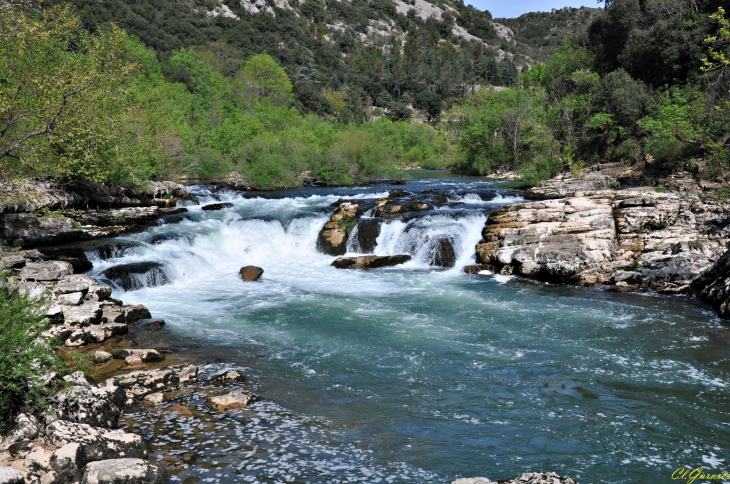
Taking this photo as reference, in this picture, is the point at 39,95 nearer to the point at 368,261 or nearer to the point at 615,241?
the point at 368,261

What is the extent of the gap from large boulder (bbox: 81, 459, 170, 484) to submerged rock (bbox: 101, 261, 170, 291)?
10.2 m

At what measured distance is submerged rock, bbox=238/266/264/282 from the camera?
16203 mm

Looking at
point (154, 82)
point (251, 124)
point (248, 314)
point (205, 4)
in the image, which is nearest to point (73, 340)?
point (248, 314)

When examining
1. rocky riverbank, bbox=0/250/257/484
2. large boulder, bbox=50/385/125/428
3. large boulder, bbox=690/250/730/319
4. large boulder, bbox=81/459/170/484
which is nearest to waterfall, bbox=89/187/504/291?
rocky riverbank, bbox=0/250/257/484

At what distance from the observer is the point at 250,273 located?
1638cm

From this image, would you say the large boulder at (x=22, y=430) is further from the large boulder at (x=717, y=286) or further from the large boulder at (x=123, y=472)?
the large boulder at (x=717, y=286)

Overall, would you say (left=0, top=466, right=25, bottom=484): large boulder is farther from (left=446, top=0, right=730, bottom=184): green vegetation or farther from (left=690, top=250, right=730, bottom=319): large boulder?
(left=446, top=0, right=730, bottom=184): green vegetation

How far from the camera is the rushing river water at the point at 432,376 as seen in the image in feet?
19.9

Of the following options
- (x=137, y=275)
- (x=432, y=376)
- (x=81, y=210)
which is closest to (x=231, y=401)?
(x=432, y=376)

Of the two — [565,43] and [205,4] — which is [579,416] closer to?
[565,43]

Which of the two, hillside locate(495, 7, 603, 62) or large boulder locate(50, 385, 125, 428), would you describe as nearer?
large boulder locate(50, 385, 125, 428)

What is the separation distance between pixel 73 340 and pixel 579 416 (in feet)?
30.4

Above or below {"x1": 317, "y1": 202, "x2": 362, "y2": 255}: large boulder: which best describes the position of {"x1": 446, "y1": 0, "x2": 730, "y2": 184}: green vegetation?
above

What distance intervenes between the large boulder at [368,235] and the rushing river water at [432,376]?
6.75 feet
